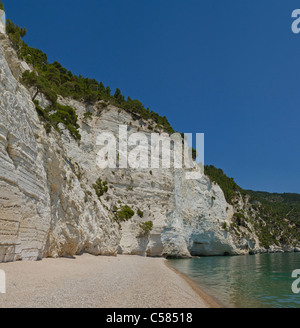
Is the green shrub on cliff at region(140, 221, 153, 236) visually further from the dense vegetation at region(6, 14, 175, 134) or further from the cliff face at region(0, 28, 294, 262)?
the dense vegetation at region(6, 14, 175, 134)

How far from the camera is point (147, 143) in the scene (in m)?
45.4

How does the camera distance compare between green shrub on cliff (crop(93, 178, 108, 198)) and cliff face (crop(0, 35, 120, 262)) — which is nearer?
cliff face (crop(0, 35, 120, 262))

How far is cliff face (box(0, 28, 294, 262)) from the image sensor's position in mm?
11375

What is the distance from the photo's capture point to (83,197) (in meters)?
21.1

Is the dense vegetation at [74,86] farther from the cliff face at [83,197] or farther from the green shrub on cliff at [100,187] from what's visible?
the green shrub on cliff at [100,187]

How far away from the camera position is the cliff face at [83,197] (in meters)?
11.4

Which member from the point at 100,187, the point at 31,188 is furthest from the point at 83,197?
the point at 100,187

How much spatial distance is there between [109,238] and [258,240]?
6013cm

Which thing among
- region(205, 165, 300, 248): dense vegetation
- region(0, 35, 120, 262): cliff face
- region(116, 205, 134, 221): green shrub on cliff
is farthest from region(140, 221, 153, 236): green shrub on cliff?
region(205, 165, 300, 248): dense vegetation

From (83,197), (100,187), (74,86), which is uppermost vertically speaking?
(74,86)

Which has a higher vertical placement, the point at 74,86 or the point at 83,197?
the point at 74,86

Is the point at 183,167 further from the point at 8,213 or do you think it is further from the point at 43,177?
the point at 8,213

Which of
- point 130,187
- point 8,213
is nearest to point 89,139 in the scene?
point 130,187

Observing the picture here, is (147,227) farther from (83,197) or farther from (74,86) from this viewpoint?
(74,86)
